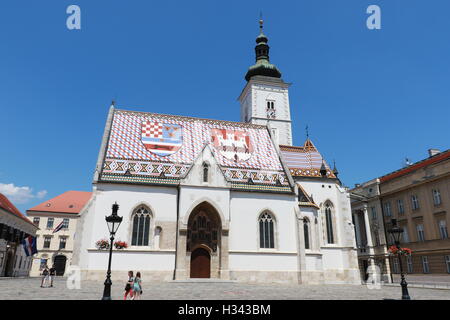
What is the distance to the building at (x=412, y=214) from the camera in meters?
34.4

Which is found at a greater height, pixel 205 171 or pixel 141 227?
pixel 205 171

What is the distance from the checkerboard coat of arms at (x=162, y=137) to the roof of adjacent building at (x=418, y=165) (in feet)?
93.4

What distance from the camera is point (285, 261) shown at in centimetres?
2970

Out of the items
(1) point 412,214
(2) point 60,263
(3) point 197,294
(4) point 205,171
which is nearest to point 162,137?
(4) point 205,171

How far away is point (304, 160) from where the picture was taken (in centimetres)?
3844

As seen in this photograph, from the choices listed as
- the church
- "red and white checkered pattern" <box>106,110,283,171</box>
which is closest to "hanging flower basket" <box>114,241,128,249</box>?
the church

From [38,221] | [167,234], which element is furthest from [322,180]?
[38,221]

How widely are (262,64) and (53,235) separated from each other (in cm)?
4816

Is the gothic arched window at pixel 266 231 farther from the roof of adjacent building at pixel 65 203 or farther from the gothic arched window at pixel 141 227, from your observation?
the roof of adjacent building at pixel 65 203

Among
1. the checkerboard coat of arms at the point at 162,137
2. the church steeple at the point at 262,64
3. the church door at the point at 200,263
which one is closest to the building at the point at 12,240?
the checkerboard coat of arms at the point at 162,137

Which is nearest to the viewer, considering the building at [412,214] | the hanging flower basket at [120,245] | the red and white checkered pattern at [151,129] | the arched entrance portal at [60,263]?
the hanging flower basket at [120,245]

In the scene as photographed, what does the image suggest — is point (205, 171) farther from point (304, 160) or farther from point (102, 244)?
point (304, 160)

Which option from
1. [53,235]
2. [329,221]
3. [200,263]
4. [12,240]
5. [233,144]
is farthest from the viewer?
[53,235]
